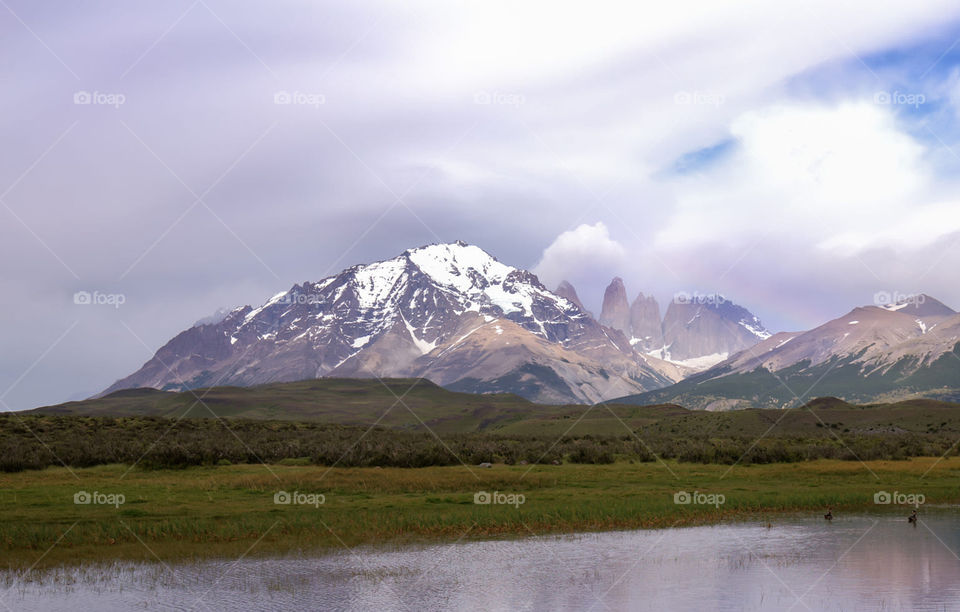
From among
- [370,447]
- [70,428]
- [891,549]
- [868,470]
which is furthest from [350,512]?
[70,428]

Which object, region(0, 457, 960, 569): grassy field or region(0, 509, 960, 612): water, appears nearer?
region(0, 509, 960, 612): water

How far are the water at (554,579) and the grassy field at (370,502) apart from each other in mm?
3635

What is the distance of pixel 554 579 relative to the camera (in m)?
30.8

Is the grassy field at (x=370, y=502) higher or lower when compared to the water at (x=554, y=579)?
higher

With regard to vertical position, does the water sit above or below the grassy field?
below

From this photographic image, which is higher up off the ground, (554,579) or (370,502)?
(370,502)

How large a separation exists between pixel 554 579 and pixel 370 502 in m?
21.5

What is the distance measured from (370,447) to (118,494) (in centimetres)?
3000

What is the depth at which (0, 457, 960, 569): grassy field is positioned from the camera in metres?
38.4

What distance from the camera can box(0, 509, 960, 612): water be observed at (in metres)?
27.5

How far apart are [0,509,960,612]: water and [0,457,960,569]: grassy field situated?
11.9ft

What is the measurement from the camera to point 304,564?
33844mm

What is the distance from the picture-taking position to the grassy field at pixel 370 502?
1513 inches

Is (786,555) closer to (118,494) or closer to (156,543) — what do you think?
(156,543)
